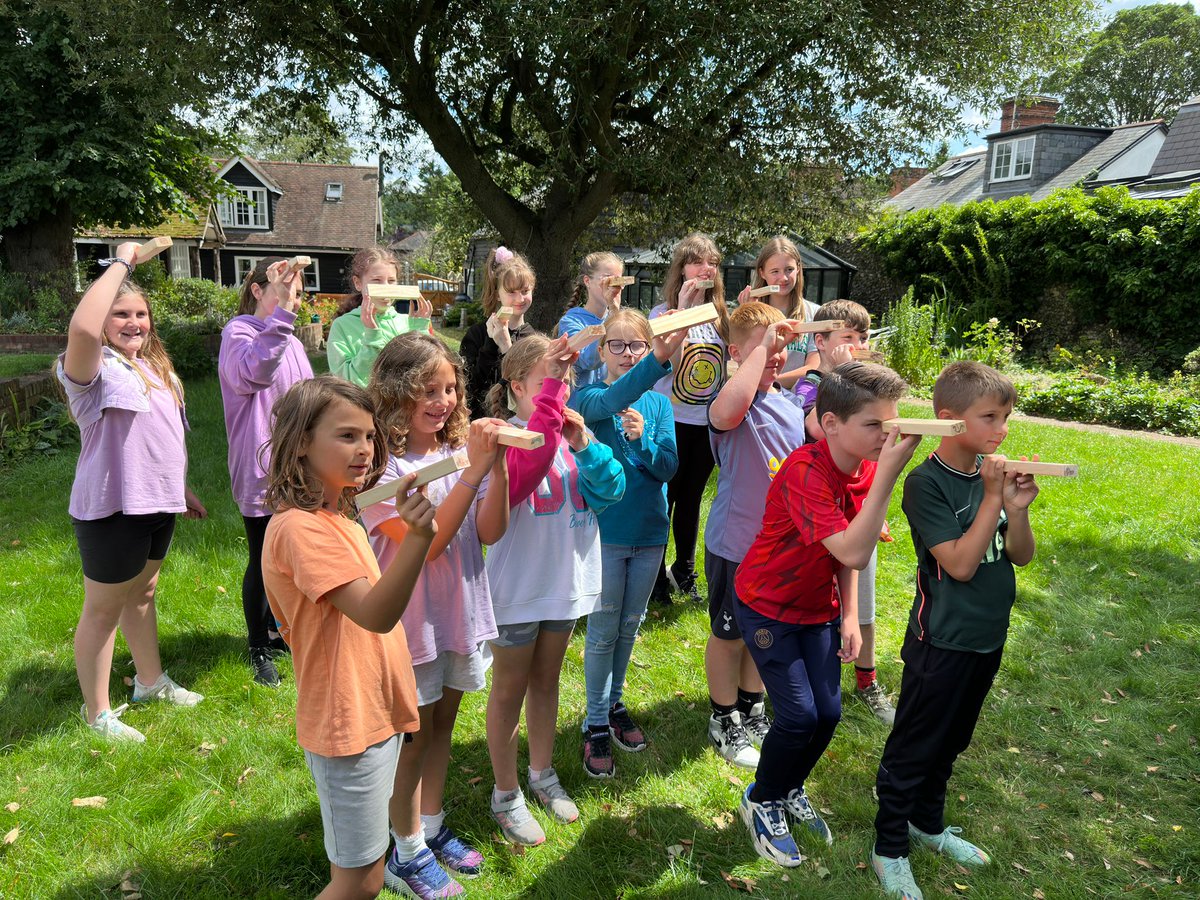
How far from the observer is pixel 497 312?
367cm

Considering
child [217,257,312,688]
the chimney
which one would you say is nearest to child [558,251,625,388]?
child [217,257,312,688]

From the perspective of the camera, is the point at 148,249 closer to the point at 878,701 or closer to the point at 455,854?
the point at 455,854

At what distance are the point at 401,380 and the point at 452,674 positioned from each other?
0.93 metres

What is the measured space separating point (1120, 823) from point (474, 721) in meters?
2.60

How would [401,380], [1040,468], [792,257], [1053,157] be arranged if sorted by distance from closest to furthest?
[1040,468], [401,380], [792,257], [1053,157]

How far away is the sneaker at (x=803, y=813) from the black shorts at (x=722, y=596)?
2.01 feet

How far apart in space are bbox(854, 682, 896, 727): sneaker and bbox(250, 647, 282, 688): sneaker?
9.17ft

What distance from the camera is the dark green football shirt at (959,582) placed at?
2.45 m

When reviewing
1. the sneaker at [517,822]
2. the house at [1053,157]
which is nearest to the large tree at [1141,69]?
the house at [1053,157]

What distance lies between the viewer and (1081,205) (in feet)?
49.6

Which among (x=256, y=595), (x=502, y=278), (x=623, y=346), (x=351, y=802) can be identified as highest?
(x=502, y=278)

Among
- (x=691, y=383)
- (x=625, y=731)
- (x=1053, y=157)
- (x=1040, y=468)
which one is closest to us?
(x=1040, y=468)

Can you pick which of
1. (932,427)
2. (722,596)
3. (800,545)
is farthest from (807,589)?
(932,427)

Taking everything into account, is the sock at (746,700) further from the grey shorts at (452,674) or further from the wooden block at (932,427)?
the wooden block at (932,427)
